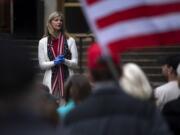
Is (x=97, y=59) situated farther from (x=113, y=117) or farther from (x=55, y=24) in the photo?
(x=55, y=24)

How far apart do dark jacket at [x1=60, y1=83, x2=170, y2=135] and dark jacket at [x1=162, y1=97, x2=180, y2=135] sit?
1.67m

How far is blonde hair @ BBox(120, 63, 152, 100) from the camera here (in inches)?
180

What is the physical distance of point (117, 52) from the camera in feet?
14.8

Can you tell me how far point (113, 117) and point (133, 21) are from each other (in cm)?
84

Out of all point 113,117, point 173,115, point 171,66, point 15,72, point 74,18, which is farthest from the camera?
point 74,18

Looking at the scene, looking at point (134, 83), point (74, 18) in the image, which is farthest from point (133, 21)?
point (74, 18)

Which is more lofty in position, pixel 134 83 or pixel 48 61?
pixel 134 83

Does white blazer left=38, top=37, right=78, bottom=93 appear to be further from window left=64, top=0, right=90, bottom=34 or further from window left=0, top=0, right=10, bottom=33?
window left=0, top=0, right=10, bottom=33

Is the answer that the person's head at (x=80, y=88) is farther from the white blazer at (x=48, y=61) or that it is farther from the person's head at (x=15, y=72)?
the white blazer at (x=48, y=61)

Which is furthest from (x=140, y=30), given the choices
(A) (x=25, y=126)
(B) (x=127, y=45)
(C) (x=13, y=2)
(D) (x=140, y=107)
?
(C) (x=13, y=2)

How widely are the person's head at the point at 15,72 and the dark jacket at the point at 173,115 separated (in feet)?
10.8

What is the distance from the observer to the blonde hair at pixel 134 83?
15.0 feet

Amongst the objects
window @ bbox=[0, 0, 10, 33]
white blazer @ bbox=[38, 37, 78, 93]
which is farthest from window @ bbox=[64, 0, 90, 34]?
white blazer @ bbox=[38, 37, 78, 93]

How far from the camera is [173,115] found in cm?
589
